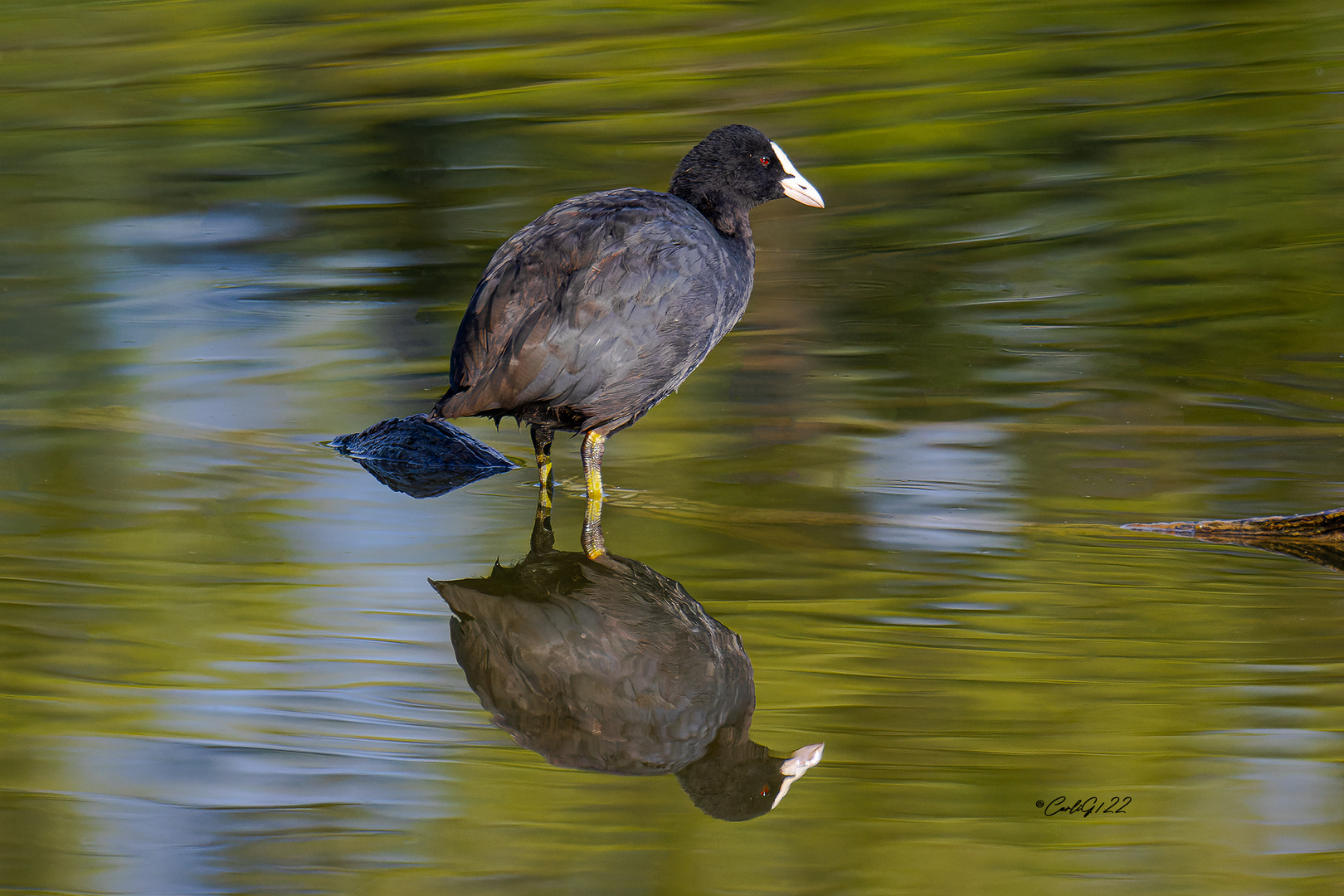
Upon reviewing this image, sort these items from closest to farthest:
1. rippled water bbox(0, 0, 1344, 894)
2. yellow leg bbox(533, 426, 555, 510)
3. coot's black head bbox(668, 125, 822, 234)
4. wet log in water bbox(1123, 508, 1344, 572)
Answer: rippled water bbox(0, 0, 1344, 894), wet log in water bbox(1123, 508, 1344, 572), yellow leg bbox(533, 426, 555, 510), coot's black head bbox(668, 125, 822, 234)

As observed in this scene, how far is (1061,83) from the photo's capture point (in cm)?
1139

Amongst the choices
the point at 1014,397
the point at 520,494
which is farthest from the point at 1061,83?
the point at 520,494

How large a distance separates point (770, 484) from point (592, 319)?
86cm

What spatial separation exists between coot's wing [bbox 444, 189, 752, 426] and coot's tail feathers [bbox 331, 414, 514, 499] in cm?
64

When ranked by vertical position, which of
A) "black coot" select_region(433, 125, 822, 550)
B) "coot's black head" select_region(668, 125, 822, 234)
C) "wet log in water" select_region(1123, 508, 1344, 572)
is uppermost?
"coot's black head" select_region(668, 125, 822, 234)

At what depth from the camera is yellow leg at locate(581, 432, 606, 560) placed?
4.82 meters

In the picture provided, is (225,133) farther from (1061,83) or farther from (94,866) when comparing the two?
(94,866)

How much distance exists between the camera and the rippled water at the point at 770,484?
10.2 feet

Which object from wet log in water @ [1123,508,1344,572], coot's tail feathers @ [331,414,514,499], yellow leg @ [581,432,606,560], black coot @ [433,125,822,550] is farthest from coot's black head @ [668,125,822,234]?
wet log in water @ [1123,508,1344,572]

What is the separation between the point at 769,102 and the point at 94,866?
9275 mm

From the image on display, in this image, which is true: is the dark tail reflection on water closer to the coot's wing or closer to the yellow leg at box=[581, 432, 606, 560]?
the yellow leg at box=[581, 432, 606, 560]
